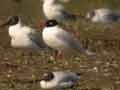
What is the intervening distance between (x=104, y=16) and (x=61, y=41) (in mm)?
6878

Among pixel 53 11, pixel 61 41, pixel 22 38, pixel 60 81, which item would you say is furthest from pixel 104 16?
pixel 60 81

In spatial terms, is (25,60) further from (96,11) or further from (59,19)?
(96,11)

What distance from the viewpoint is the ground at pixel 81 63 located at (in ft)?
37.4

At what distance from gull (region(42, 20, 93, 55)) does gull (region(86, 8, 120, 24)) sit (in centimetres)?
590

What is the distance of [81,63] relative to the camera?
44.1 feet

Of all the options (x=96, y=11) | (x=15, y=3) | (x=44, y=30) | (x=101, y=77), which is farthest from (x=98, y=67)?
(x=15, y=3)

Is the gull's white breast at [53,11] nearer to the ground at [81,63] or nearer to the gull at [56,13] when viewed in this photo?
the gull at [56,13]

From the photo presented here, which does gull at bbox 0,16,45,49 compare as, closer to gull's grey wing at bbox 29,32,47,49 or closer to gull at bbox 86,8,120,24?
gull's grey wing at bbox 29,32,47,49

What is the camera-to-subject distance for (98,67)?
42.3 ft

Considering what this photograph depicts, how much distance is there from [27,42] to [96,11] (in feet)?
22.7

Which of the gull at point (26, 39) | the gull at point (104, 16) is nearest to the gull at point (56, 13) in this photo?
the gull at point (104, 16)

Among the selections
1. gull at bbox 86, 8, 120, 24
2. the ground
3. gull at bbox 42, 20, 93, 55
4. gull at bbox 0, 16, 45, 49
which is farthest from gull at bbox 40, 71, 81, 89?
gull at bbox 86, 8, 120, 24

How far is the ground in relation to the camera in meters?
11.4

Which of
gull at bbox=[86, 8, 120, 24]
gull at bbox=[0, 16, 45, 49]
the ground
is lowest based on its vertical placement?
the ground
